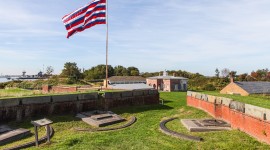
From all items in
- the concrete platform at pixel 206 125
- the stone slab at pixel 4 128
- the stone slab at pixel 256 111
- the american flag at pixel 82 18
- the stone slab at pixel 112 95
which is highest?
the american flag at pixel 82 18

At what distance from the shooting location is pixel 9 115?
12680 millimetres

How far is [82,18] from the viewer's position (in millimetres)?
20203

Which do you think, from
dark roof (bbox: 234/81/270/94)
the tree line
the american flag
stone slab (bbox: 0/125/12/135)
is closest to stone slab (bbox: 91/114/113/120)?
stone slab (bbox: 0/125/12/135)

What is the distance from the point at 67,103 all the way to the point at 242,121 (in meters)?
10.0

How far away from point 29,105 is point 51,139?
3.72 meters

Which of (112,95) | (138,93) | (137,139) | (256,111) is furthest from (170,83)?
(256,111)

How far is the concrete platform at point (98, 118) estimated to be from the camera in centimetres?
1338

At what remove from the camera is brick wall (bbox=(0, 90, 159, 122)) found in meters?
12.8

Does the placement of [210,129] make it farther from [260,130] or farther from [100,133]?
[100,133]

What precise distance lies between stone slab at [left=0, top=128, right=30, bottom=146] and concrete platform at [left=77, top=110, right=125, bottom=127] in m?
3.43

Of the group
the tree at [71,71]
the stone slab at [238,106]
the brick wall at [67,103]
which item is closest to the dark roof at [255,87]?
the brick wall at [67,103]

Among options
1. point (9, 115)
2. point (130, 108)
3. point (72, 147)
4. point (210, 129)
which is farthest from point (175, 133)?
point (9, 115)

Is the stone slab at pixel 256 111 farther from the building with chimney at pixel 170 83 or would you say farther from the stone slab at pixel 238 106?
the building with chimney at pixel 170 83

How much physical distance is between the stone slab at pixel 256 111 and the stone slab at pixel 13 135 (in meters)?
9.92
